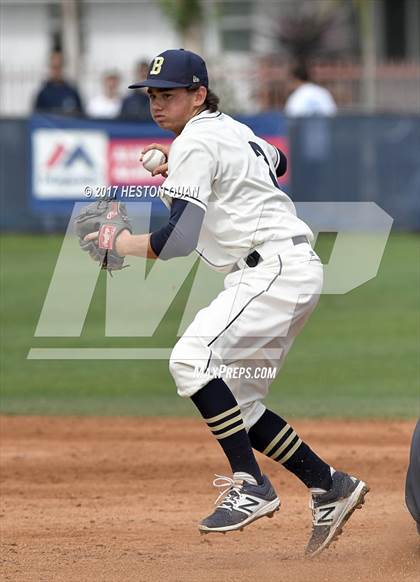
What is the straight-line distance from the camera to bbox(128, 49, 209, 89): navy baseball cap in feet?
19.4

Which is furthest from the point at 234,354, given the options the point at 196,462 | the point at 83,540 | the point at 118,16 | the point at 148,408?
the point at 118,16

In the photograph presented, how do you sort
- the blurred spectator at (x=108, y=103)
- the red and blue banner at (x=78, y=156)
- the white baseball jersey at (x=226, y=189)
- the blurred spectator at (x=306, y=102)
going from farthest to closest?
the blurred spectator at (x=108, y=103) < the blurred spectator at (x=306, y=102) < the red and blue banner at (x=78, y=156) < the white baseball jersey at (x=226, y=189)

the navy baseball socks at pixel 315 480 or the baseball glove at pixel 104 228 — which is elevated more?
the baseball glove at pixel 104 228

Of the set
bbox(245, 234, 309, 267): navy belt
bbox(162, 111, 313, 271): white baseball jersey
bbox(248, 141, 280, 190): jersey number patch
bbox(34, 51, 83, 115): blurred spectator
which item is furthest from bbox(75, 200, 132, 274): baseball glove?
bbox(34, 51, 83, 115): blurred spectator

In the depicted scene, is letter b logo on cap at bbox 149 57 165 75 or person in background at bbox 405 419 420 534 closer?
letter b logo on cap at bbox 149 57 165 75

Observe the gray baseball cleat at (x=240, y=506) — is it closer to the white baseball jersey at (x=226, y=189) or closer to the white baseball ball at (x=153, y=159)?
the white baseball jersey at (x=226, y=189)

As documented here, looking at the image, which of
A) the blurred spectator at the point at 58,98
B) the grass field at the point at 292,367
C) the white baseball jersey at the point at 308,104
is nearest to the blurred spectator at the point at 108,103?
the blurred spectator at the point at 58,98

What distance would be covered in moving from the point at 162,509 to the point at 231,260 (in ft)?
6.32

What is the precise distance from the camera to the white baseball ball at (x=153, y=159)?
6309mm

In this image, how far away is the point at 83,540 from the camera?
6469 mm

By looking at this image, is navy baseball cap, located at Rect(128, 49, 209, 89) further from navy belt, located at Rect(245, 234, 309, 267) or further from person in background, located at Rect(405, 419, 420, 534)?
person in background, located at Rect(405, 419, 420, 534)

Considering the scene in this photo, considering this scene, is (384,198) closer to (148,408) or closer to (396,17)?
(148,408)

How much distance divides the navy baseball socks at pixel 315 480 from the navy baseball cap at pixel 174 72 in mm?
1676

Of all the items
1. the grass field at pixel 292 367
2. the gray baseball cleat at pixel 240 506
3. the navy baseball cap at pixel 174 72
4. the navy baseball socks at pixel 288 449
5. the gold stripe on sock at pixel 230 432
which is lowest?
the grass field at pixel 292 367
